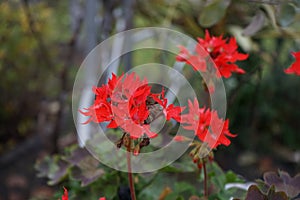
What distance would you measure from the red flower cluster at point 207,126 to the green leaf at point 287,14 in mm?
367

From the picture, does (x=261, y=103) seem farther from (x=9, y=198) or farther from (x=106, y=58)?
(x=9, y=198)

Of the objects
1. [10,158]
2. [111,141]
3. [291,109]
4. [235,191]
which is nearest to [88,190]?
[111,141]

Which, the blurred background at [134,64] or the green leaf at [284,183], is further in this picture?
the blurred background at [134,64]

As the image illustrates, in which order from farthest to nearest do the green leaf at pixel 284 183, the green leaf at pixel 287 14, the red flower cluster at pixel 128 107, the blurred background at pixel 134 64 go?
the blurred background at pixel 134 64, the green leaf at pixel 287 14, the green leaf at pixel 284 183, the red flower cluster at pixel 128 107

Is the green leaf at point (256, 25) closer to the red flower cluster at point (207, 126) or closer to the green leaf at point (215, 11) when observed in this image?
the green leaf at point (215, 11)

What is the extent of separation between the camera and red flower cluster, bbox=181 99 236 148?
63cm

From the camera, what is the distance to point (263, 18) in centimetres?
100

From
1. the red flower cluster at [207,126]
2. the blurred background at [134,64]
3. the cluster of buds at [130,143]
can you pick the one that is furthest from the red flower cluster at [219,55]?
the blurred background at [134,64]

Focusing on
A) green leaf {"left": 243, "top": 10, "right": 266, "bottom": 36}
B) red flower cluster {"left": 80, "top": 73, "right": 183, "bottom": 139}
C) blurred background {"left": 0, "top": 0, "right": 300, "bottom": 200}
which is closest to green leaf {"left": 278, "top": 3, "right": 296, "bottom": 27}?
green leaf {"left": 243, "top": 10, "right": 266, "bottom": 36}

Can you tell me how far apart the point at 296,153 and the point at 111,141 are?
5.12 feet

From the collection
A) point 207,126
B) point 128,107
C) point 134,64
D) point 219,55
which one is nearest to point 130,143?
point 128,107

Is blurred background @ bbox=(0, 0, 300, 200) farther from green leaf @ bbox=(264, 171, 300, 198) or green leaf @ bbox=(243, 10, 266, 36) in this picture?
green leaf @ bbox=(264, 171, 300, 198)

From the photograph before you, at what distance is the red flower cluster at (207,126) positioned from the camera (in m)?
0.63

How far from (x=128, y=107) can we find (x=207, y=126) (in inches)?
6.8
